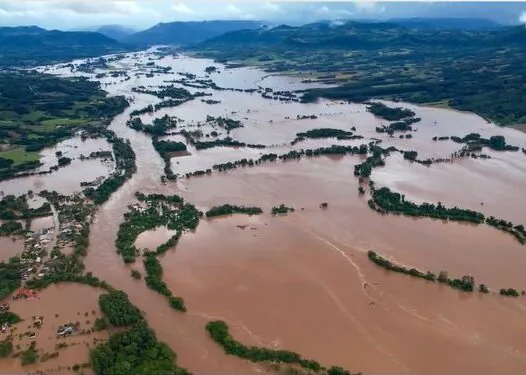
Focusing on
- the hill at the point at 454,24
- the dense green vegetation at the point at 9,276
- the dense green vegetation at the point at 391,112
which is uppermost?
the hill at the point at 454,24

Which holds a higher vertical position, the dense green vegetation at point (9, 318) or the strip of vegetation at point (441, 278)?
the strip of vegetation at point (441, 278)

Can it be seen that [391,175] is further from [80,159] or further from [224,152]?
[80,159]

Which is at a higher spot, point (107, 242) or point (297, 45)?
point (297, 45)

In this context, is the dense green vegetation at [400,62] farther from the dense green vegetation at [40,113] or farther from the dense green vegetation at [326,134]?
the dense green vegetation at [40,113]

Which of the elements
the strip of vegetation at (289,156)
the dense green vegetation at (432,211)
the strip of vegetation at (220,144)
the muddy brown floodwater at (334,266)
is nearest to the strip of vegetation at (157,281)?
the muddy brown floodwater at (334,266)

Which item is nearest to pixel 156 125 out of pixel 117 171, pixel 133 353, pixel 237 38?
pixel 117 171

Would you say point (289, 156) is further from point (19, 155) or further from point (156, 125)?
point (19, 155)

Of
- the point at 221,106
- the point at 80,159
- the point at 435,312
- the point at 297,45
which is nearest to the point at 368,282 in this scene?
the point at 435,312
